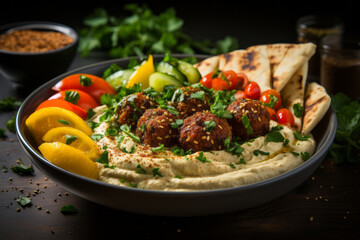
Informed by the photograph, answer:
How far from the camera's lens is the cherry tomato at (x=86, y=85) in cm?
572

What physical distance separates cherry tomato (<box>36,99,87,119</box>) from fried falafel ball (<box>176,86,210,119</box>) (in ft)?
3.76

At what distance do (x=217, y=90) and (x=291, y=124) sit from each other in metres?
1.03

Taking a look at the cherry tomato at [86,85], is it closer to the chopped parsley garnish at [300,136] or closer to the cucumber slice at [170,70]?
the cucumber slice at [170,70]

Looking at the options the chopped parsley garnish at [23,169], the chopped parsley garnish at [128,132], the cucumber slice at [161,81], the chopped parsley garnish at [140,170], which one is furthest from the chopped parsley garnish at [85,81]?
the chopped parsley garnish at [140,170]

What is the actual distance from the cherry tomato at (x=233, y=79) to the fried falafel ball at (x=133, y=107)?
1240 millimetres

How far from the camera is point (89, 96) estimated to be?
5.73 metres

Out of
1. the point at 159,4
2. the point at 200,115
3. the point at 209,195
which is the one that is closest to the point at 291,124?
the point at 200,115

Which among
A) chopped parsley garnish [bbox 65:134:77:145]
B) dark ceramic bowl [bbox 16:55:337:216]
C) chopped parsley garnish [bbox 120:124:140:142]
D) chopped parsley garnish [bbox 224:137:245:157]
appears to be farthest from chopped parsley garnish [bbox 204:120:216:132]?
chopped parsley garnish [bbox 65:134:77:145]

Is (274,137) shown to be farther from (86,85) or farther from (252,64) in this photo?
(86,85)

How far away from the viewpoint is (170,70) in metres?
6.11

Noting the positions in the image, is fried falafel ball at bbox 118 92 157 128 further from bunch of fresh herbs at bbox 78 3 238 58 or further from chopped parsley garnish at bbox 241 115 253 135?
bunch of fresh herbs at bbox 78 3 238 58

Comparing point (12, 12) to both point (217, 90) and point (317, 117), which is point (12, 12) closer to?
point (217, 90)

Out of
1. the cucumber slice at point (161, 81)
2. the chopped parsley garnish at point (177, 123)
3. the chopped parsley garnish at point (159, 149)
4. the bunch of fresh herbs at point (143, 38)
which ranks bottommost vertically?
the bunch of fresh herbs at point (143, 38)

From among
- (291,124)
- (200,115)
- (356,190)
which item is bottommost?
(356,190)
